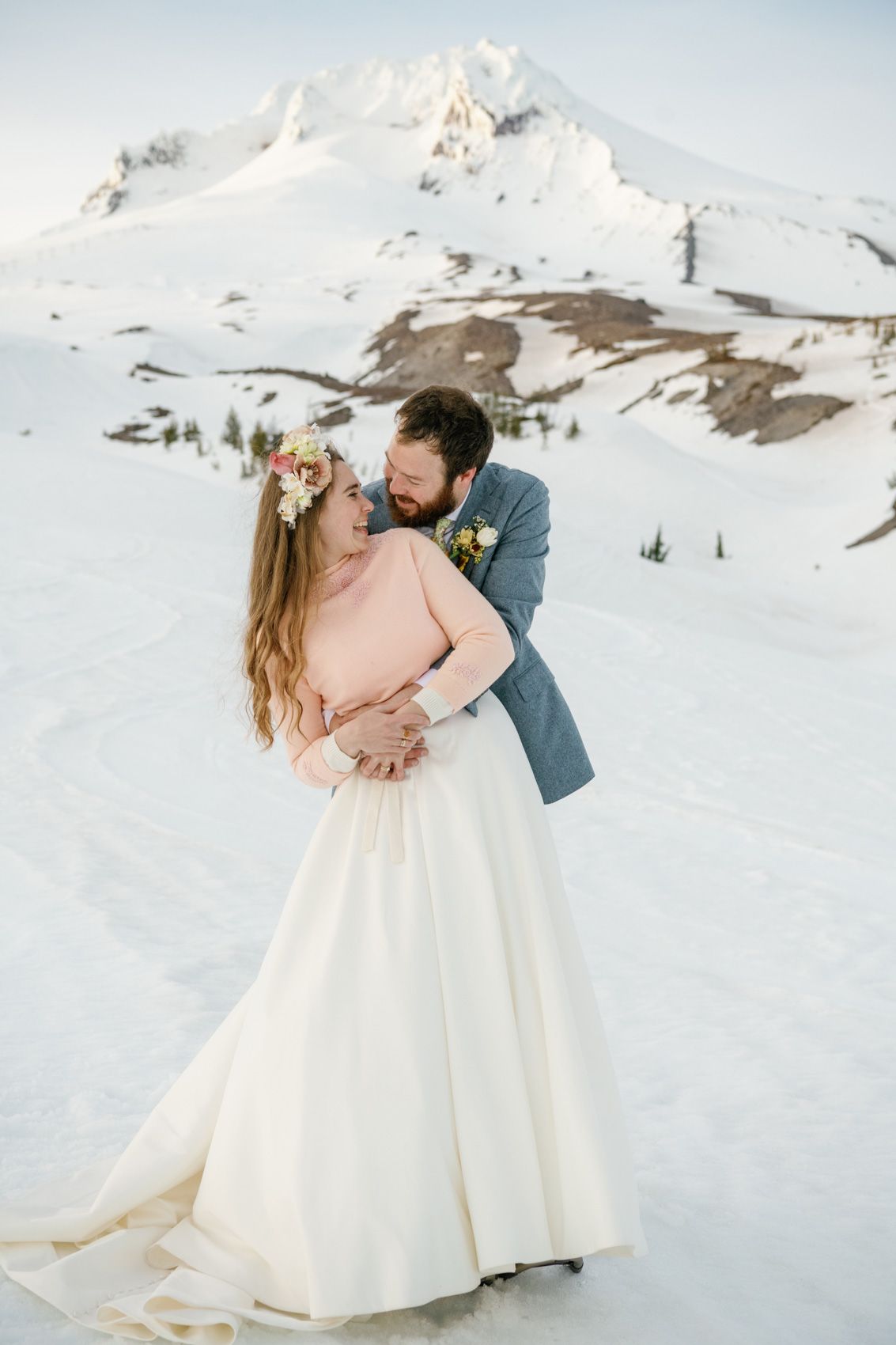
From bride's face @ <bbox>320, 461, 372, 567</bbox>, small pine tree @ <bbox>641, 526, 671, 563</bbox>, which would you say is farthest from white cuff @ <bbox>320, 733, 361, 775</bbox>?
small pine tree @ <bbox>641, 526, 671, 563</bbox>

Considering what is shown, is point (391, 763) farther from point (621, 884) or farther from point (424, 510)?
point (621, 884)

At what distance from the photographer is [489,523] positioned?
230 centimetres

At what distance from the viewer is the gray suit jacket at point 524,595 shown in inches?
89.1

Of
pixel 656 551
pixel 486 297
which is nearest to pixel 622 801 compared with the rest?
pixel 656 551

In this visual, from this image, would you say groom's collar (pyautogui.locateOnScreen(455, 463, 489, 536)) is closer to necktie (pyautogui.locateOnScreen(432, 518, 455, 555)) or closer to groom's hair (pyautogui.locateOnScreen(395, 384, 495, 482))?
necktie (pyautogui.locateOnScreen(432, 518, 455, 555))

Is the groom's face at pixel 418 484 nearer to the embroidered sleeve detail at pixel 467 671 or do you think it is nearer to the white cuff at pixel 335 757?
the embroidered sleeve detail at pixel 467 671

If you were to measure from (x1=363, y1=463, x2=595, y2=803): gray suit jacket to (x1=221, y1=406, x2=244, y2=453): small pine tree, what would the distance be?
10230mm

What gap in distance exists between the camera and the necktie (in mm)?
2289

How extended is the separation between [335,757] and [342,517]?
443 mm

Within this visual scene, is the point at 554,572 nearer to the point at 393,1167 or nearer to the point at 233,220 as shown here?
the point at 393,1167

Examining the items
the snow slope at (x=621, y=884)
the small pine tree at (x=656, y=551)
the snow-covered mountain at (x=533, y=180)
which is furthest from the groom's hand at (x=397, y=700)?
the snow-covered mountain at (x=533, y=180)

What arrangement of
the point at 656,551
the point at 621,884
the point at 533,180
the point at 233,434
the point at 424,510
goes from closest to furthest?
the point at 424,510 → the point at 621,884 → the point at 656,551 → the point at 233,434 → the point at 533,180

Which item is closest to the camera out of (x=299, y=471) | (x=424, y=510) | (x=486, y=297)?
(x=299, y=471)

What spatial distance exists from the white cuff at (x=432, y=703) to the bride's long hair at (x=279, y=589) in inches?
9.7
